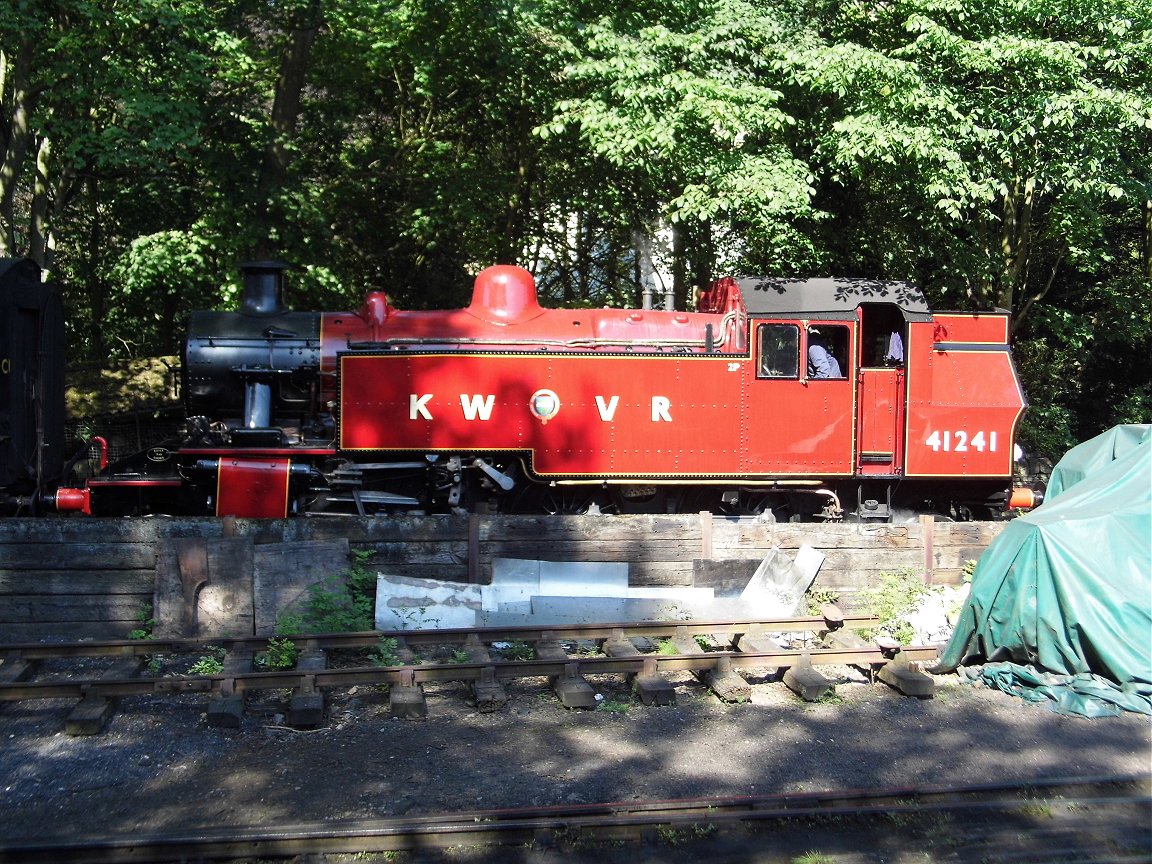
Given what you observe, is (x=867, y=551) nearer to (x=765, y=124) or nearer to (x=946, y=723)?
(x=946, y=723)

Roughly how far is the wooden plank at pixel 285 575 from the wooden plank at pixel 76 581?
2.70 ft

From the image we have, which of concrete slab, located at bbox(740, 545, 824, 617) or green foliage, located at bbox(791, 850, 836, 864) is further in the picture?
concrete slab, located at bbox(740, 545, 824, 617)

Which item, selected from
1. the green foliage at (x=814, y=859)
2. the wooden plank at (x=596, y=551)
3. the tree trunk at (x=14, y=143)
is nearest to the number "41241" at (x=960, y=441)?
the wooden plank at (x=596, y=551)

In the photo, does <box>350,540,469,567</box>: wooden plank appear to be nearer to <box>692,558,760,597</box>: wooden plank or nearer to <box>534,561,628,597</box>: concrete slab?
<box>534,561,628,597</box>: concrete slab

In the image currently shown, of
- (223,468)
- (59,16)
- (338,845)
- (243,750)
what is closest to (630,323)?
(223,468)

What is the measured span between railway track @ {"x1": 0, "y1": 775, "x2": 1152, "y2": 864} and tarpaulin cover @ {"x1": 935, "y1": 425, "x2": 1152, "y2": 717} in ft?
4.57

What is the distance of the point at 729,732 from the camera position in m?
5.89

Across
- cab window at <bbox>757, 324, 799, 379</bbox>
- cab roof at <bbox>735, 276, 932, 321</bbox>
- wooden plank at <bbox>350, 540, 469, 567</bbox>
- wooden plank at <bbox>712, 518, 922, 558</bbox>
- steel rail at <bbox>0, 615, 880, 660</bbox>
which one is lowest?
steel rail at <bbox>0, 615, 880, 660</bbox>

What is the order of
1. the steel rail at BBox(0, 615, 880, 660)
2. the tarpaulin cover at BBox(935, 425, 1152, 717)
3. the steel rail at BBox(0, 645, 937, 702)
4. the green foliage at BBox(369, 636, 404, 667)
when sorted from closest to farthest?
the steel rail at BBox(0, 645, 937, 702) → the tarpaulin cover at BBox(935, 425, 1152, 717) → the steel rail at BBox(0, 615, 880, 660) → the green foliage at BBox(369, 636, 404, 667)

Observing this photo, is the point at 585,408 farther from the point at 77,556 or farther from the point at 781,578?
the point at 77,556

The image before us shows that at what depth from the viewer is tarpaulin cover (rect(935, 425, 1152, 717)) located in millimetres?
6184

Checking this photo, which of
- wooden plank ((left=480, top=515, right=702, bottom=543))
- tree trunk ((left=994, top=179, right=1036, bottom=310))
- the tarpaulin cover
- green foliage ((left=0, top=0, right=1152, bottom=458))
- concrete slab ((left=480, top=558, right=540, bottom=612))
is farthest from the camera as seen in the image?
tree trunk ((left=994, top=179, right=1036, bottom=310))

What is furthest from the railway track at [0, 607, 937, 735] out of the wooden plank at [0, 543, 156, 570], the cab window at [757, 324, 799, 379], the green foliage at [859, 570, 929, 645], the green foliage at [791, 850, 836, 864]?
the cab window at [757, 324, 799, 379]

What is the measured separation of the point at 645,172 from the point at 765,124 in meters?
1.69
